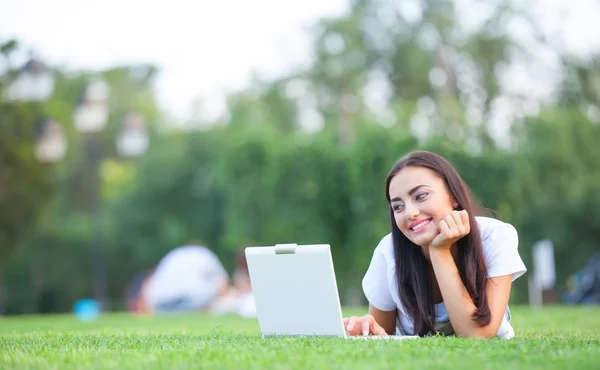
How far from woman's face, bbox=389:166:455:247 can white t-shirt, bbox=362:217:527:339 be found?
0.32m

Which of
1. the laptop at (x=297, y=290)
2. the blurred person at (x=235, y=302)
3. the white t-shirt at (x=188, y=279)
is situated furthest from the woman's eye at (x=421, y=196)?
the white t-shirt at (x=188, y=279)

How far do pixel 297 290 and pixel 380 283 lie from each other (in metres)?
0.93

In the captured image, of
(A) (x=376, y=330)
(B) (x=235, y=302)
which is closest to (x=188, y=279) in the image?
(B) (x=235, y=302)

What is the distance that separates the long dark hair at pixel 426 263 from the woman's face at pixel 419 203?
57mm

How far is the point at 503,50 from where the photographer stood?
31.2 meters

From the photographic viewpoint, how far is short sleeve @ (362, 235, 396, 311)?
536 cm

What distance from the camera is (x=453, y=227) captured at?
462cm

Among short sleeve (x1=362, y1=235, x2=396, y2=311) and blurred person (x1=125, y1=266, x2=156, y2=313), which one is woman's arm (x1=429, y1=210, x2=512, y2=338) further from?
blurred person (x1=125, y1=266, x2=156, y2=313)

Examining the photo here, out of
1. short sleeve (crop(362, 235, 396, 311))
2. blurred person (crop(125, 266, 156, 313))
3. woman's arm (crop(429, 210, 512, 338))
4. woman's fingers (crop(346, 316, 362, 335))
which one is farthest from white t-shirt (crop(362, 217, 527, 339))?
blurred person (crop(125, 266, 156, 313))

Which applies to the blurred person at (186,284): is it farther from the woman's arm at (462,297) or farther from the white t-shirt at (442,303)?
the woman's arm at (462,297)

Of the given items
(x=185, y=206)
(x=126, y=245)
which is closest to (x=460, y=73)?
(x=185, y=206)

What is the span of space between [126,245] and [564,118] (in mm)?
19420

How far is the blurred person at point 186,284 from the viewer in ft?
62.6

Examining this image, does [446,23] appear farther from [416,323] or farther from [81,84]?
[416,323]
